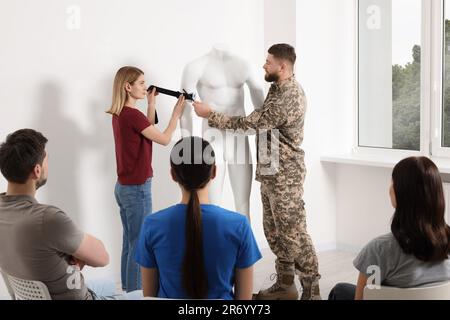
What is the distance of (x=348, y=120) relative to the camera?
199 inches

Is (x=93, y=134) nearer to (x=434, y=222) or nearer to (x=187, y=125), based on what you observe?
(x=187, y=125)

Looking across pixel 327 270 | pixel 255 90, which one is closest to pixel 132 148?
pixel 255 90

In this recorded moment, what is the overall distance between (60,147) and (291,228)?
4.73 ft

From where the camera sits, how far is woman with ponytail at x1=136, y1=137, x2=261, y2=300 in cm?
206

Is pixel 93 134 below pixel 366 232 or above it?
A: above

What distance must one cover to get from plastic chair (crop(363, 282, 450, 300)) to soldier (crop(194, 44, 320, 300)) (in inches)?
67.4

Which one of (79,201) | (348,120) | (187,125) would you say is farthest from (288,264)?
Answer: (348,120)

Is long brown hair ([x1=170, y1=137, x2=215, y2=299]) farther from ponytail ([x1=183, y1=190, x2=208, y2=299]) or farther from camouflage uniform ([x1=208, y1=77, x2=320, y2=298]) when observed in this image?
camouflage uniform ([x1=208, y1=77, x2=320, y2=298])

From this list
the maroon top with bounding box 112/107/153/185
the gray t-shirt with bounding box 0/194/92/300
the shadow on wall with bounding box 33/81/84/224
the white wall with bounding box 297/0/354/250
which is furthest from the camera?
the white wall with bounding box 297/0/354/250

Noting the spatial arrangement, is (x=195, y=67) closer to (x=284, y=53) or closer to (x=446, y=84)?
(x=284, y=53)

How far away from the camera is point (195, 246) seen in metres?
2.04

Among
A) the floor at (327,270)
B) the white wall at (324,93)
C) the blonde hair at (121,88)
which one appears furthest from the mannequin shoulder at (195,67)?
the floor at (327,270)

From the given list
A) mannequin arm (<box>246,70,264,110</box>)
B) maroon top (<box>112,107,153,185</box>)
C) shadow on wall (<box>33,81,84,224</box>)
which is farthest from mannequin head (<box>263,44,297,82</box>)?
shadow on wall (<box>33,81,84,224</box>)
